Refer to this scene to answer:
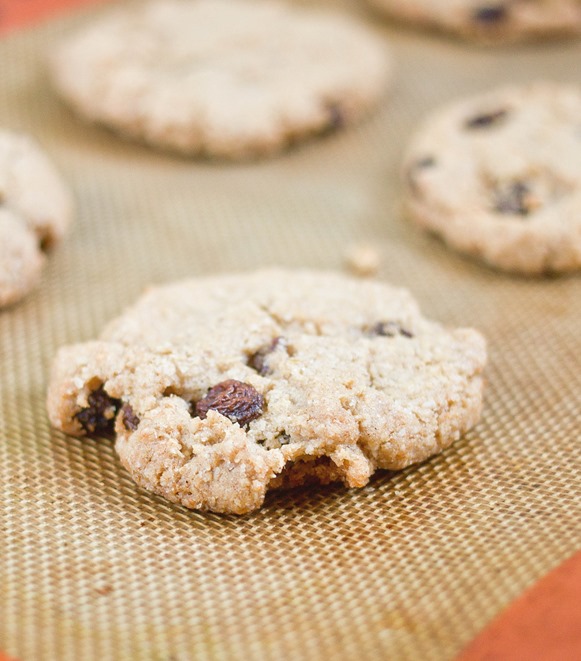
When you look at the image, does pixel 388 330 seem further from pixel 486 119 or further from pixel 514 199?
pixel 486 119

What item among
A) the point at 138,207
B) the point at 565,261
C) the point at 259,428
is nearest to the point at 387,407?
the point at 259,428

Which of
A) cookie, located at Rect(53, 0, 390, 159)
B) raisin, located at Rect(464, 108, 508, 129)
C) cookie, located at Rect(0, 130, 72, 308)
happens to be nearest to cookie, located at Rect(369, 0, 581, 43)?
cookie, located at Rect(53, 0, 390, 159)

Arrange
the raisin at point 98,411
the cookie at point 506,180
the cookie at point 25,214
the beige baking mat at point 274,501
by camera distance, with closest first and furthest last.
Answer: the beige baking mat at point 274,501
the raisin at point 98,411
the cookie at point 25,214
the cookie at point 506,180

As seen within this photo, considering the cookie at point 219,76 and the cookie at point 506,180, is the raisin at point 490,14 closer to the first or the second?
the cookie at point 219,76

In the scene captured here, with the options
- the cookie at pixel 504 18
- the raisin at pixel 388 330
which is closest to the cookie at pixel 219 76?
the cookie at pixel 504 18

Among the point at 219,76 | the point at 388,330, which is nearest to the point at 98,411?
the point at 388,330

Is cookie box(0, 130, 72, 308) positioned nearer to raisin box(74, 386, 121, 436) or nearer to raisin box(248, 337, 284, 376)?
raisin box(74, 386, 121, 436)
